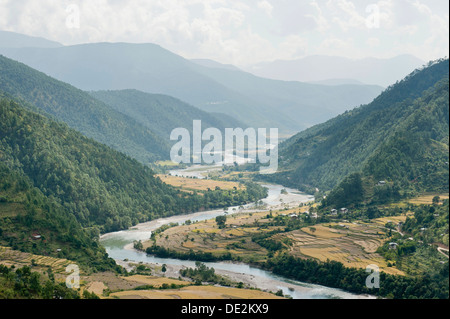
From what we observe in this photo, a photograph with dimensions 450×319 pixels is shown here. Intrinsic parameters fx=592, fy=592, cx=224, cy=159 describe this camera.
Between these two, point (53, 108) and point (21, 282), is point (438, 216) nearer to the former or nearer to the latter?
point (21, 282)

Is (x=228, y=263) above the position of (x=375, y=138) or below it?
below

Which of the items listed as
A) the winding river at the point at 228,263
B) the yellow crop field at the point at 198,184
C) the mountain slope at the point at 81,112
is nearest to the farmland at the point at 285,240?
the winding river at the point at 228,263

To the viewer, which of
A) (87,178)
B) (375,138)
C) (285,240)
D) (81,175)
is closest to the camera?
(285,240)

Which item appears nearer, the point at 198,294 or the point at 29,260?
the point at 198,294

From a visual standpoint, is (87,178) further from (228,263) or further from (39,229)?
(228,263)

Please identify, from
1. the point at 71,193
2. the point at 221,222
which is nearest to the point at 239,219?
the point at 221,222

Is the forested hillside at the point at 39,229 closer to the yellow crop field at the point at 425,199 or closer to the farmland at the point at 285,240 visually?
the farmland at the point at 285,240

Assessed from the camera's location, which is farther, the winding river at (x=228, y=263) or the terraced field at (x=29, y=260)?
the terraced field at (x=29, y=260)
